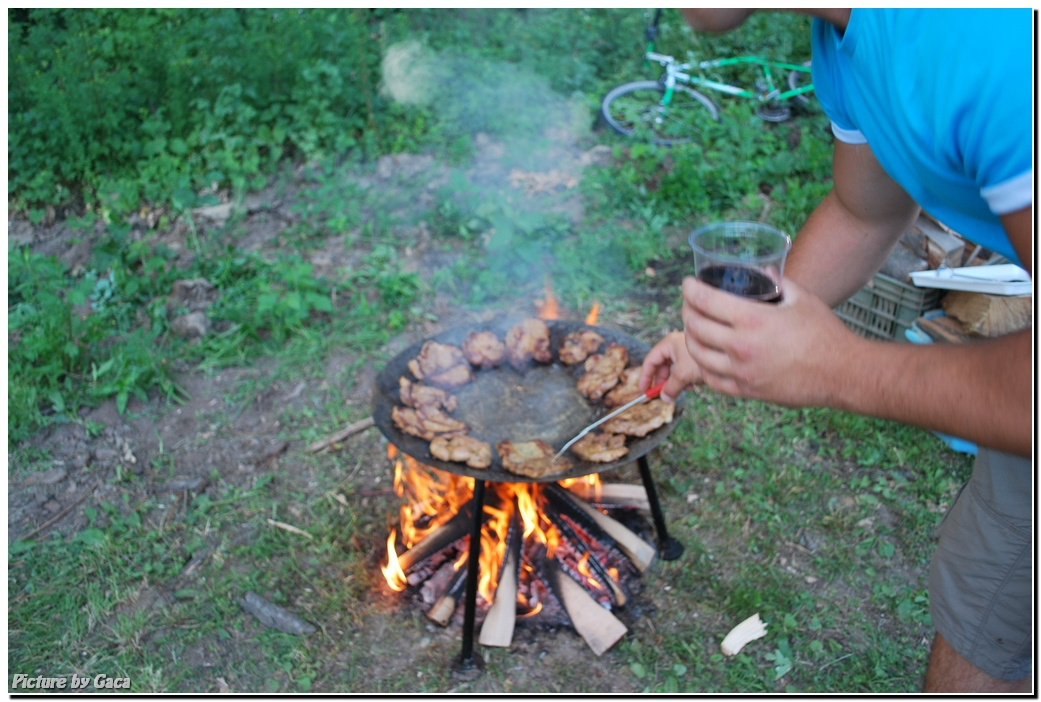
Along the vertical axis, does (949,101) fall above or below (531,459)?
above

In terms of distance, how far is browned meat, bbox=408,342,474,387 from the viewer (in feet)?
10.8

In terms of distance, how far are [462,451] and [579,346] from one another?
0.89 meters

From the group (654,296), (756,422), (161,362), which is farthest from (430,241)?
(756,422)

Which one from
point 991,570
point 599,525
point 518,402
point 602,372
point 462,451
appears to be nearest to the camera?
point 991,570

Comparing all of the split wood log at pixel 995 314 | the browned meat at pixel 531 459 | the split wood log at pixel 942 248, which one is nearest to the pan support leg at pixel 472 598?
the browned meat at pixel 531 459

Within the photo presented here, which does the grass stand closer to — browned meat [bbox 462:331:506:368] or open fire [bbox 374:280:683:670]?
open fire [bbox 374:280:683:670]

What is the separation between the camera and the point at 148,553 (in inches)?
143

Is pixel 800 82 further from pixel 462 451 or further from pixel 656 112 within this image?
pixel 462 451

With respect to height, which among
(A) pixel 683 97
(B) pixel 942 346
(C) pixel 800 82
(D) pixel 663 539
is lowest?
(D) pixel 663 539

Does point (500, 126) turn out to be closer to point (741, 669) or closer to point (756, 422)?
point (756, 422)

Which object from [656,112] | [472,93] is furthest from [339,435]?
[656,112]

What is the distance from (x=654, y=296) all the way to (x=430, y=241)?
6.02 ft

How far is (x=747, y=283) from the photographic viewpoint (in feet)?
5.79

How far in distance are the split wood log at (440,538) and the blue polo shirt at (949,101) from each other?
2.36 meters
